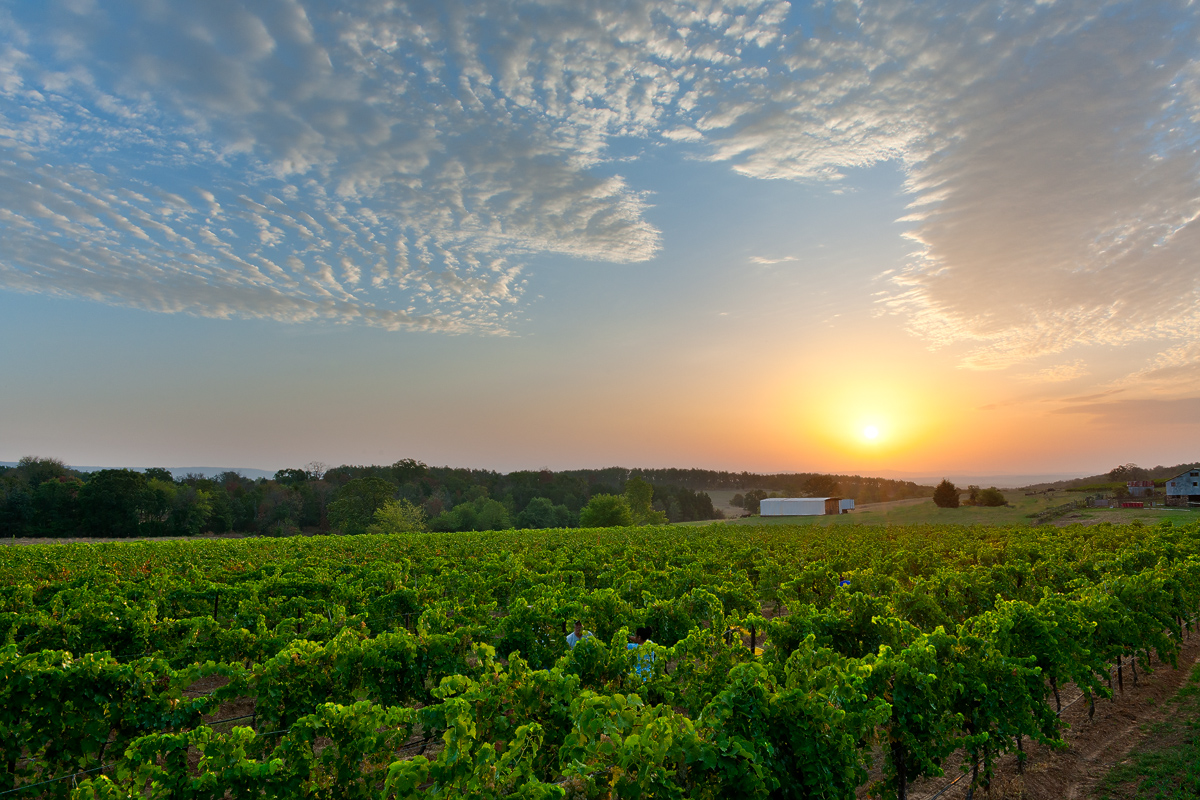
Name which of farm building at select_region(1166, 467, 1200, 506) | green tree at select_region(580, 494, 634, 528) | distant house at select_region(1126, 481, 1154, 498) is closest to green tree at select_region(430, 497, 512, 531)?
green tree at select_region(580, 494, 634, 528)

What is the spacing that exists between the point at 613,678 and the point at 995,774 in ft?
22.0

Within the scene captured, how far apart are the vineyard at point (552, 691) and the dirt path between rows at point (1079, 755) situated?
43 centimetres

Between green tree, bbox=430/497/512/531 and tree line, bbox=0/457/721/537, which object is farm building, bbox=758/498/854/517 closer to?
tree line, bbox=0/457/721/537

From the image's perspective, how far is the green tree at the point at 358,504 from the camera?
3452 inches

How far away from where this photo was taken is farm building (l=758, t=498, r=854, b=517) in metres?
98.4

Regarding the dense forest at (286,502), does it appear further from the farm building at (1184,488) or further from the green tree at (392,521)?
the farm building at (1184,488)

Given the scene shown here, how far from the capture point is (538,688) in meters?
6.95

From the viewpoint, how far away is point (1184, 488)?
250ft

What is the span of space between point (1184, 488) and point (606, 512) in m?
75.9

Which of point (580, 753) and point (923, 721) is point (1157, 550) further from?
point (580, 753)

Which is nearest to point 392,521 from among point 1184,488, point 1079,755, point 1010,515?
point 1010,515

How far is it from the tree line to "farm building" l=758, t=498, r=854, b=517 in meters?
18.9

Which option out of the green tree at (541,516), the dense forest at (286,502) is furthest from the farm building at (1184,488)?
the green tree at (541,516)

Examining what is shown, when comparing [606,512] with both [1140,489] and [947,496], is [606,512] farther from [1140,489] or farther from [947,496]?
[1140,489]
